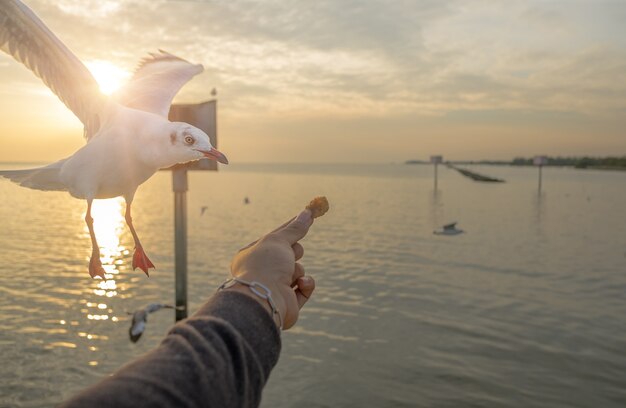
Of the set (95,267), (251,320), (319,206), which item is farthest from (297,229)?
(95,267)

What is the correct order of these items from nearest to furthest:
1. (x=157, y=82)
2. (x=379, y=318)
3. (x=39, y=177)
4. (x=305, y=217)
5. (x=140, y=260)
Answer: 1. (x=39, y=177)
2. (x=140, y=260)
3. (x=157, y=82)
4. (x=305, y=217)
5. (x=379, y=318)

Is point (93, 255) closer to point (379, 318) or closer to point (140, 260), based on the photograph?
point (140, 260)

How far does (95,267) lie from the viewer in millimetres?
1456

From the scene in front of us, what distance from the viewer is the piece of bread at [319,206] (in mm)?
2006

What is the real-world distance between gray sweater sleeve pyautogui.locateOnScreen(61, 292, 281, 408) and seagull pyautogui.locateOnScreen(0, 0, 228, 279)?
26 centimetres

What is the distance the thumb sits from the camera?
7.02ft

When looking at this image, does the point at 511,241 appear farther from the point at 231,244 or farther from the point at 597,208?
the point at 597,208

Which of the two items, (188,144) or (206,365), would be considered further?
(206,365)

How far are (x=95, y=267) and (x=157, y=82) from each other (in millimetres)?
693

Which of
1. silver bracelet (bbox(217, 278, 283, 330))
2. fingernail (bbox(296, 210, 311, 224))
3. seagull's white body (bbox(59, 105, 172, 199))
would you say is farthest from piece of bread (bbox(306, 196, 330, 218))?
seagull's white body (bbox(59, 105, 172, 199))

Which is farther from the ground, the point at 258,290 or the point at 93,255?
the point at 93,255

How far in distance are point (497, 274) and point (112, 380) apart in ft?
86.3

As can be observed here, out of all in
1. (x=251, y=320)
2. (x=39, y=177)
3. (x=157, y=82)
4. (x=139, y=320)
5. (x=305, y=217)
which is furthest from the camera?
(x=305, y=217)

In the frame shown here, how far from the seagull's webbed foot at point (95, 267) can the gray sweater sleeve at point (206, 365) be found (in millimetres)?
265
